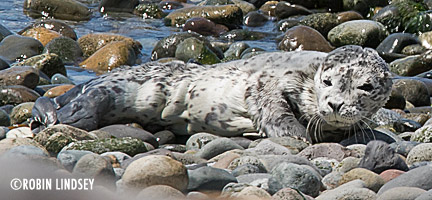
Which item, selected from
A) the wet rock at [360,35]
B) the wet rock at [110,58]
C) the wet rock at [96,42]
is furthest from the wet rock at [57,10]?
the wet rock at [360,35]

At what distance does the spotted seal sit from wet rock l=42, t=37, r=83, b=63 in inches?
173

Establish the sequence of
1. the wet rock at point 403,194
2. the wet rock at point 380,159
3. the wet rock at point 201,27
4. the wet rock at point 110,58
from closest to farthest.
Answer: the wet rock at point 403,194 < the wet rock at point 380,159 < the wet rock at point 110,58 < the wet rock at point 201,27

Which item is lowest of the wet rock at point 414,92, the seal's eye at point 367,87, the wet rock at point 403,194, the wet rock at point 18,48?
the wet rock at point 18,48

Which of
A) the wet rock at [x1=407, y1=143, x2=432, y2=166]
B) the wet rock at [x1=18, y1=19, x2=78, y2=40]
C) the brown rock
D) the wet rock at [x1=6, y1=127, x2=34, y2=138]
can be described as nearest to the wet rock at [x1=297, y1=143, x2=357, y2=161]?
the wet rock at [x1=407, y1=143, x2=432, y2=166]

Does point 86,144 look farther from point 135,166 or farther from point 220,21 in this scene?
point 220,21

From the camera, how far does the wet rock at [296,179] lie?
142 inches

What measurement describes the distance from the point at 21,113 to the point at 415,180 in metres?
4.49

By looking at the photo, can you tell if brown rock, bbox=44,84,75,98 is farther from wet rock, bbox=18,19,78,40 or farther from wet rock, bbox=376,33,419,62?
wet rock, bbox=376,33,419,62

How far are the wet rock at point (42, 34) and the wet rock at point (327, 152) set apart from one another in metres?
7.61

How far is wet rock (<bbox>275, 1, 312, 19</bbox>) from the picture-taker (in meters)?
16.2

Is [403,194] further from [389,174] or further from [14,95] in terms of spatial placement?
[14,95]

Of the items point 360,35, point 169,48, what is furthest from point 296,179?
point 360,35

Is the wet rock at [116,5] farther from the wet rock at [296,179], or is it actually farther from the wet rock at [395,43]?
the wet rock at [296,179]

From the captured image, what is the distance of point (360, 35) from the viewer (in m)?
12.8
